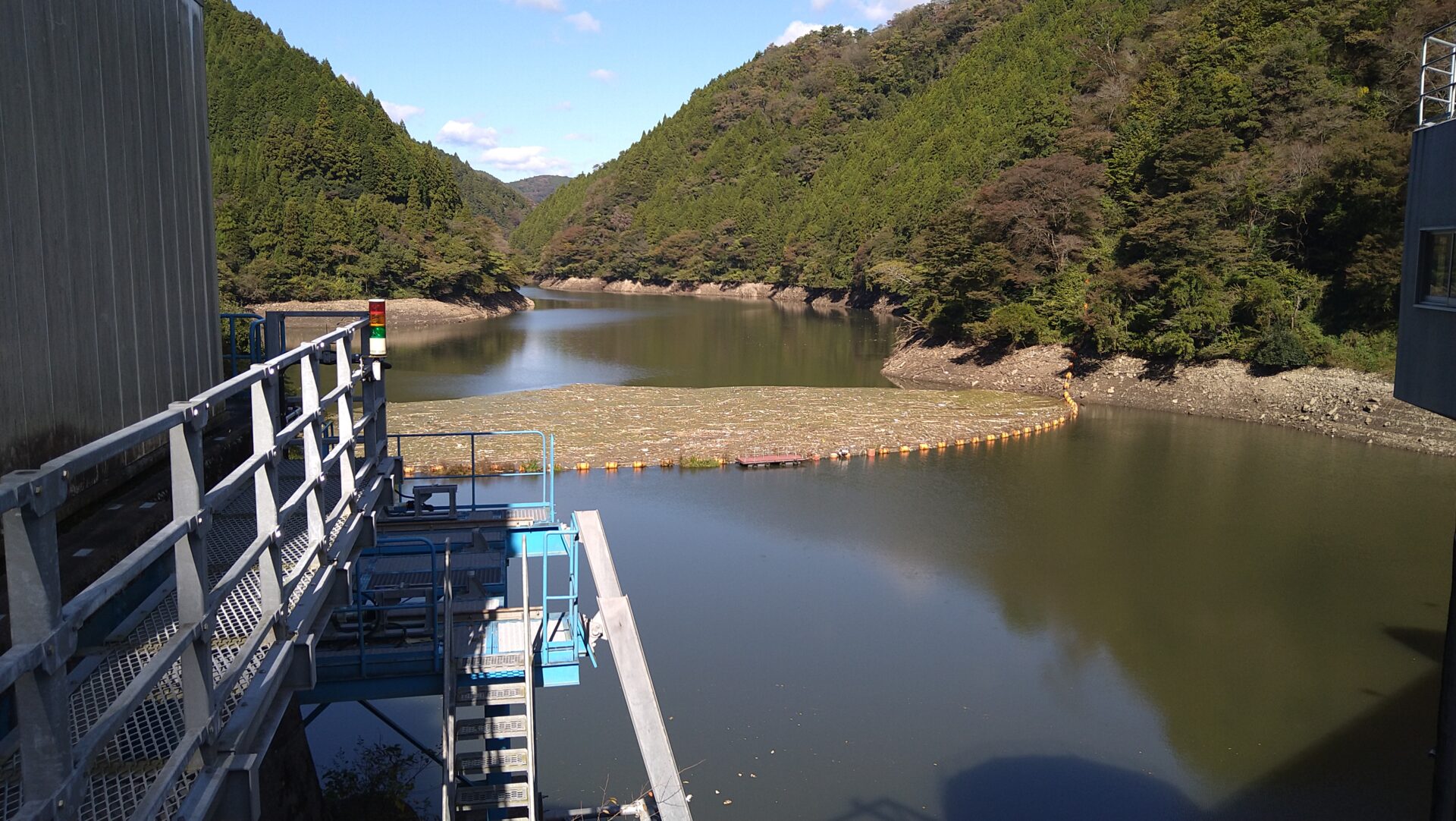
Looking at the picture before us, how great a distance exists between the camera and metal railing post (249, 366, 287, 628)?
380cm

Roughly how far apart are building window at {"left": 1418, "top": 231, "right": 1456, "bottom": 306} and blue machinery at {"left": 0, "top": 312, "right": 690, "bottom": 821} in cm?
553

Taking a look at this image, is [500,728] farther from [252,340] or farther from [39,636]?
[39,636]

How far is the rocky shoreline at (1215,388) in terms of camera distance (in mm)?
25031

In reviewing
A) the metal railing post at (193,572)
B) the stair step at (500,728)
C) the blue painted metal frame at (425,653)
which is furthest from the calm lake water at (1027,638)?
the metal railing post at (193,572)

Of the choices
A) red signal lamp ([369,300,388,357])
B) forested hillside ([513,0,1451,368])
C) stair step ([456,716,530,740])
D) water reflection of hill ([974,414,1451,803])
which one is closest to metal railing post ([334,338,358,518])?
red signal lamp ([369,300,388,357])

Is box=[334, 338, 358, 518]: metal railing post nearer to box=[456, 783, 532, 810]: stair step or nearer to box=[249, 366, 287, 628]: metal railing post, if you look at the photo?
box=[249, 366, 287, 628]: metal railing post

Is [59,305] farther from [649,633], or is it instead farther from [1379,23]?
[1379,23]

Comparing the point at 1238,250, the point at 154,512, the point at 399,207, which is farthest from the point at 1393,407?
the point at 399,207

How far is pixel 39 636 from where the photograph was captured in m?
2.25

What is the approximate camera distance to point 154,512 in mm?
5820

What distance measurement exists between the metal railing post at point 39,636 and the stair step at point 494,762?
5029 millimetres

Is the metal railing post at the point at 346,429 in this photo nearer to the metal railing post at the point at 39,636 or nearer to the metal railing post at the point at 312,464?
the metal railing post at the point at 312,464

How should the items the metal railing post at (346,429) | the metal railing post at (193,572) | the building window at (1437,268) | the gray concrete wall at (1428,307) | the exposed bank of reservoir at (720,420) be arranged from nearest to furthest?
the metal railing post at (193,572) < the metal railing post at (346,429) < the gray concrete wall at (1428,307) < the building window at (1437,268) < the exposed bank of reservoir at (720,420)

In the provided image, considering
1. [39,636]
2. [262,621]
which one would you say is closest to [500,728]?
[262,621]
